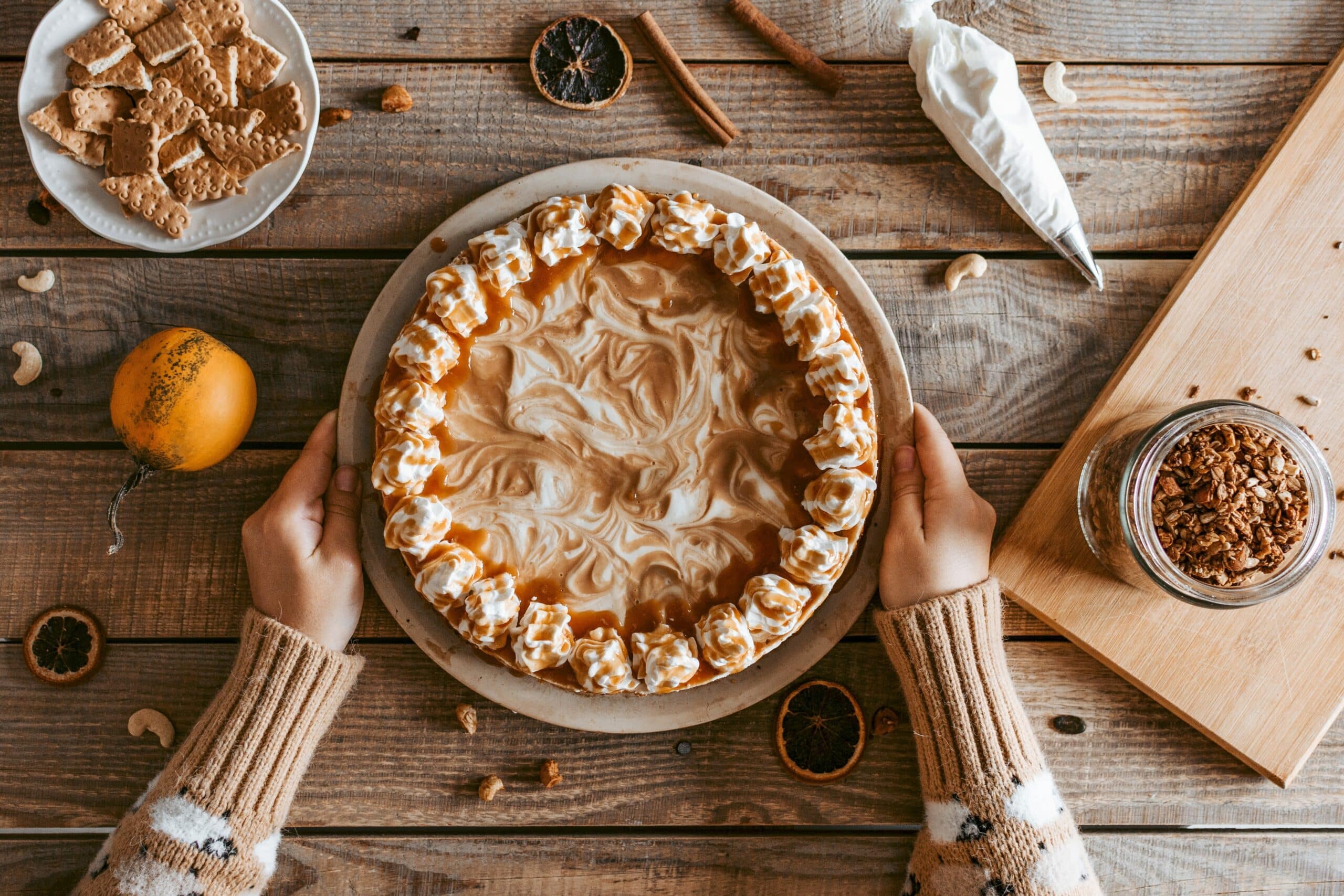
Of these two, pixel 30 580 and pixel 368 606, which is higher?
pixel 368 606

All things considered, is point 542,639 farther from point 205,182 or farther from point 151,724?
point 205,182

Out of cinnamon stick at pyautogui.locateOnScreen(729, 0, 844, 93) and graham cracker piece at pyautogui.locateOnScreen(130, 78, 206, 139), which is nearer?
graham cracker piece at pyautogui.locateOnScreen(130, 78, 206, 139)

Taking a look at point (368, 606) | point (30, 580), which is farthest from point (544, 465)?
point (30, 580)

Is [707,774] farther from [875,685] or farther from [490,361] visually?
[490,361]

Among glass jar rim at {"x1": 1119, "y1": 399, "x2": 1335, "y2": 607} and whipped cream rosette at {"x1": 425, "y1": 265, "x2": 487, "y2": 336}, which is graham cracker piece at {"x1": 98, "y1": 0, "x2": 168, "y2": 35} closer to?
whipped cream rosette at {"x1": 425, "y1": 265, "x2": 487, "y2": 336}

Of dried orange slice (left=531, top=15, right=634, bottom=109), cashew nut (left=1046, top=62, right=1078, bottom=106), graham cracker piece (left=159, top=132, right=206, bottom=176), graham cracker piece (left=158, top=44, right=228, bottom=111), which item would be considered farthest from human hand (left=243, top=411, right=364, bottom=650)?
cashew nut (left=1046, top=62, right=1078, bottom=106)

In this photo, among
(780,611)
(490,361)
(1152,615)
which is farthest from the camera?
(1152,615)

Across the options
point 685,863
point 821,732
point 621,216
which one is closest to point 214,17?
point 621,216
